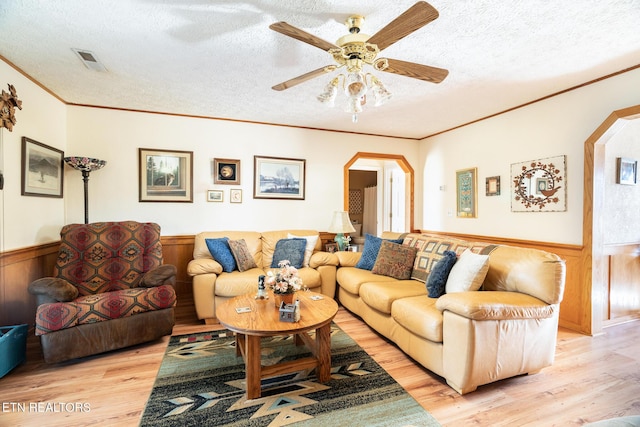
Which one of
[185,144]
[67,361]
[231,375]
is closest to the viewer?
[231,375]

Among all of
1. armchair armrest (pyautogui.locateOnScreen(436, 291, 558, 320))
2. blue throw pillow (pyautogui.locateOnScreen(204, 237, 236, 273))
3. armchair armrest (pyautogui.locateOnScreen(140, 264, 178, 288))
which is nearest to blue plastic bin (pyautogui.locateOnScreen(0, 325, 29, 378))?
armchair armrest (pyautogui.locateOnScreen(140, 264, 178, 288))

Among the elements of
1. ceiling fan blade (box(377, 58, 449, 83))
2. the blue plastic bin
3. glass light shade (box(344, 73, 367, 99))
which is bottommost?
the blue plastic bin

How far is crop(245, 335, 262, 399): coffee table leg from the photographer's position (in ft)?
6.26

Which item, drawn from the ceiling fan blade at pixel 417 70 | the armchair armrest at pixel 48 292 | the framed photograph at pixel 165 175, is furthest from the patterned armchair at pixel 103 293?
the ceiling fan blade at pixel 417 70

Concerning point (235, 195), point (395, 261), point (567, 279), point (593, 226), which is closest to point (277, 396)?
point (395, 261)

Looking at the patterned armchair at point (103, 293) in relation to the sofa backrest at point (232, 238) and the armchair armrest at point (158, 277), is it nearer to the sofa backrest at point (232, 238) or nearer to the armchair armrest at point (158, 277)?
the armchair armrest at point (158, 277)

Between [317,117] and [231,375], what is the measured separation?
321 cm

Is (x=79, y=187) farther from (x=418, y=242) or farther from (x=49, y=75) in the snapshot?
(x=418, y=242)

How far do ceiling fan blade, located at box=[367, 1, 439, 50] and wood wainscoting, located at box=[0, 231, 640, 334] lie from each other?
288 centimetres

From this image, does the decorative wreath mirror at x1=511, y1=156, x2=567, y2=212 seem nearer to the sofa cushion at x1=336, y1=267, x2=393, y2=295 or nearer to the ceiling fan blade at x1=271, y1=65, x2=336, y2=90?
the sofa cushion at x1=336, y1=267, x2=393, y2=295

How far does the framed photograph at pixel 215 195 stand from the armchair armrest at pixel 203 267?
108cm

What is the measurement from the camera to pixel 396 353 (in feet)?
8.32

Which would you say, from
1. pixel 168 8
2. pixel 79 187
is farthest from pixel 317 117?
pixel 79 187

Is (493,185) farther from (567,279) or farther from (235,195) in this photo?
(235,195)
